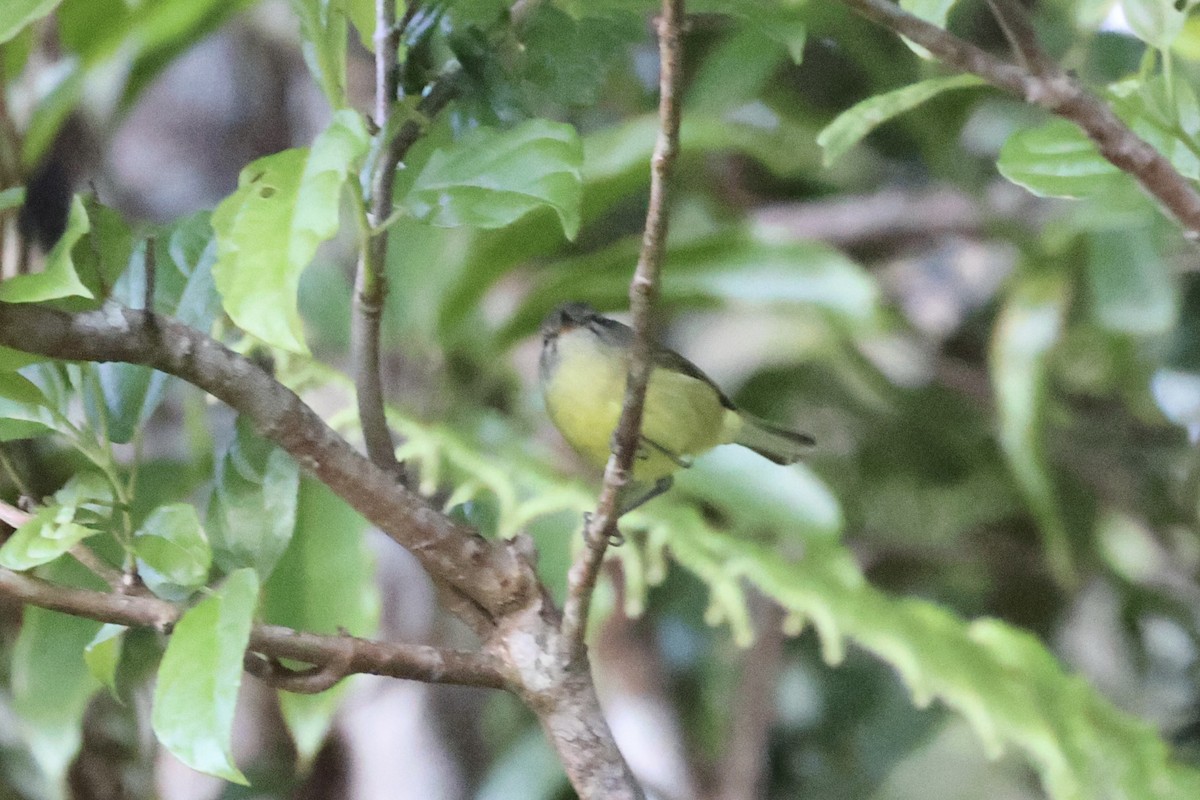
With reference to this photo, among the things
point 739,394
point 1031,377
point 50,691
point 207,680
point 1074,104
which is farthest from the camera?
point 739,394

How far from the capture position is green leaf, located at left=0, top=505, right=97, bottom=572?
428mm

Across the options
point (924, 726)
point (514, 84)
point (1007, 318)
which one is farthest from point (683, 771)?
point (514, 84)

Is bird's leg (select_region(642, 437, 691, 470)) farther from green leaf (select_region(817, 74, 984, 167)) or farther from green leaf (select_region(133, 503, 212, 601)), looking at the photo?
green leaf (select_region(133, 503, 212, 601))

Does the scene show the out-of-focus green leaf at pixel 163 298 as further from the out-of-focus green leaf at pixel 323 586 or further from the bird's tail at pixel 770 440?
the bird's tail at pixel 770 440

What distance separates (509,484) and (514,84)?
55 cm

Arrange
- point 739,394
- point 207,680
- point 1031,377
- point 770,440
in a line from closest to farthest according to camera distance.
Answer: point 207,680, point 770,440, point 1031,377, point 739,394

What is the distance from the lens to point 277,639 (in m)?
0.45

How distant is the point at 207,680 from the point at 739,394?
46.5 inches

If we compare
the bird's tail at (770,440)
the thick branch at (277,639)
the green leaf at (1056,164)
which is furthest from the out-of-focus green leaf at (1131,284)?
the thick branch at (277,639)

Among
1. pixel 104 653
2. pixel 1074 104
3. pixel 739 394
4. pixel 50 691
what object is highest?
pixel 1074 104

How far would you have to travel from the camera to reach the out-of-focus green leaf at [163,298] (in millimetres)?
546

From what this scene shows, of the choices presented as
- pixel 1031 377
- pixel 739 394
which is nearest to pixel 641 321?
pixel 1031 377

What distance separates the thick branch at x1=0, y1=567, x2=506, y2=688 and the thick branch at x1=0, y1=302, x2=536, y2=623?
4cm

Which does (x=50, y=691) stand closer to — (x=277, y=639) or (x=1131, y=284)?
(x=277, y=639)
